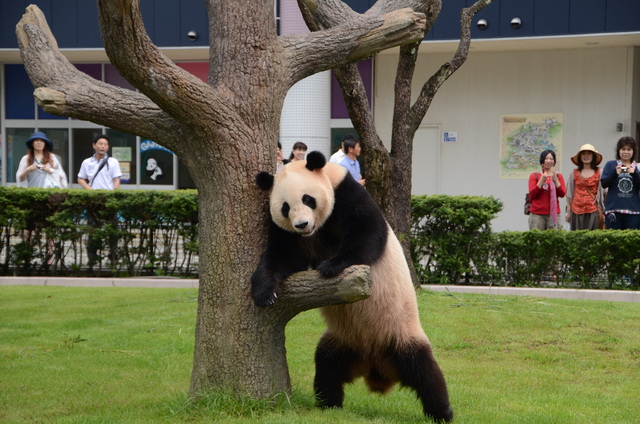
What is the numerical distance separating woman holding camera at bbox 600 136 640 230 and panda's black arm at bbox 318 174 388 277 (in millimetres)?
6987

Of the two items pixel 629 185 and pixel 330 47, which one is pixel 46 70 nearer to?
pixel 330 47

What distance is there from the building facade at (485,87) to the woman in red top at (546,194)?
558 cm

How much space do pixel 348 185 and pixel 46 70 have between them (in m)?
1.82

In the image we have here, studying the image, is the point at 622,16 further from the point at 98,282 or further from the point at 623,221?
the point at 98,282

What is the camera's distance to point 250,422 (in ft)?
13.9

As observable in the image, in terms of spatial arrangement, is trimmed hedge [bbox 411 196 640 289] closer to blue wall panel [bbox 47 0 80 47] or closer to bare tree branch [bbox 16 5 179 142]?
bare tree branch [bbox 16 5 179 142]

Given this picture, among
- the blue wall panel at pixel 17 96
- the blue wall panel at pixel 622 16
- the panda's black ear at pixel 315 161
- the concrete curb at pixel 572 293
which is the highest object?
the blue wall panel at pixel 622 16

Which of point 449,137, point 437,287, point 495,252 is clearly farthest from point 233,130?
point 449,137

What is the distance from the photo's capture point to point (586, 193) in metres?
11.1

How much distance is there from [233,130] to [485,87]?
14.2m

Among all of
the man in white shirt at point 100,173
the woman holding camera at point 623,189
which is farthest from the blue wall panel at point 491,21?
the man in white shirt at point 100,173

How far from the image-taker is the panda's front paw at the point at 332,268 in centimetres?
416

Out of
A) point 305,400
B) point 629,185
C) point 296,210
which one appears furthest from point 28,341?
point 629,185

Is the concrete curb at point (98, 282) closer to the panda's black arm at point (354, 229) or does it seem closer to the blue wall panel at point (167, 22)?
the panda's black arm at point (354, 229)
